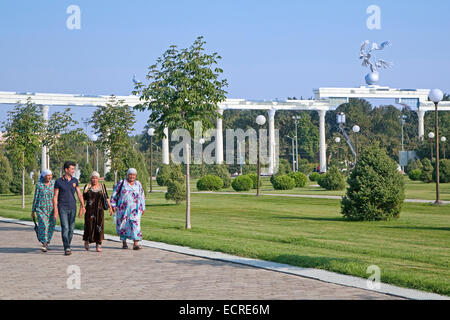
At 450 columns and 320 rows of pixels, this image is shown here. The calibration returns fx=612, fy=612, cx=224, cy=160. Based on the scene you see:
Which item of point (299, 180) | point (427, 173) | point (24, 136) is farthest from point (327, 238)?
point (427, 173)

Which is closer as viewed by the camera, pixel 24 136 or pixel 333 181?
pixel 24 136

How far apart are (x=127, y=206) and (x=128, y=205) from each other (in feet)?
0.11

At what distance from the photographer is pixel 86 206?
1318 cm

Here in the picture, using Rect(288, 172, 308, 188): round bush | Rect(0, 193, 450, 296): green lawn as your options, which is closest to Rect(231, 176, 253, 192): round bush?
Rect(288, 172, 308, 188): round bush

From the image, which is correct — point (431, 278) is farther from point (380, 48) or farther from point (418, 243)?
point (380, 48)

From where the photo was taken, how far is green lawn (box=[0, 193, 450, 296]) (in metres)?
9.82

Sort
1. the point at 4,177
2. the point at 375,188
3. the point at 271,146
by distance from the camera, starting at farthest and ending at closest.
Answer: the point at 271,146, the point at 4,177, the point at 375,188

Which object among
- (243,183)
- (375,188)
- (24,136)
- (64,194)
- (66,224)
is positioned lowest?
(66,224)

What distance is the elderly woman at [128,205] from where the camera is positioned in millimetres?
13203

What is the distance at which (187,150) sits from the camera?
16.7 meters

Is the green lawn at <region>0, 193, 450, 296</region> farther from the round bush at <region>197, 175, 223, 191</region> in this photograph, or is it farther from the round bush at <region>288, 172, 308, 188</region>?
the round bush at <region>288, 172, 308, 188</region>

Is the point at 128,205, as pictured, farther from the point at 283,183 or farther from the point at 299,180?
the point at 299,180
